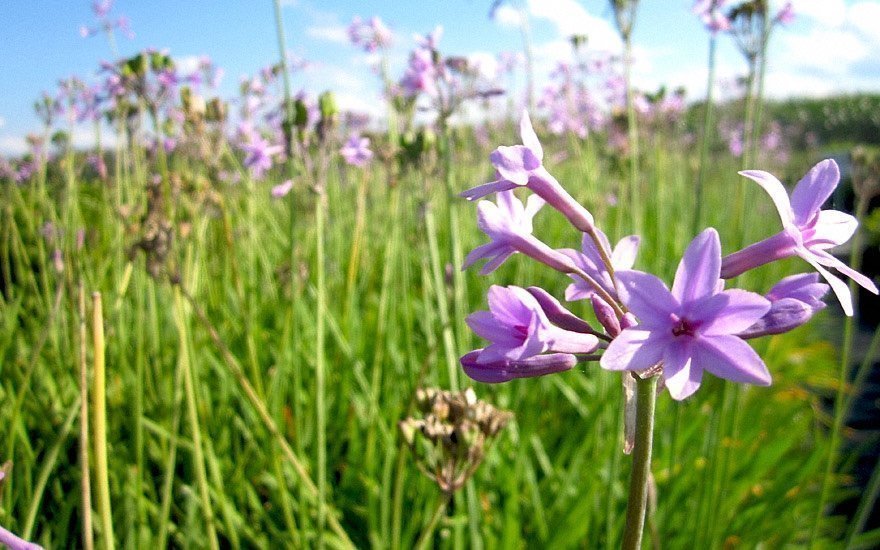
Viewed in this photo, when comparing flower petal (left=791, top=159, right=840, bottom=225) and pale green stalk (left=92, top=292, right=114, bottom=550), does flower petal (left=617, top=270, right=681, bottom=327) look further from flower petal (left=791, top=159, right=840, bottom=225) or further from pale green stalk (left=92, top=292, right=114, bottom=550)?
pale green stalk (left=92, top=292, right=114, bottom=550)

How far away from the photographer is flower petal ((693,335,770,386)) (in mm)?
561

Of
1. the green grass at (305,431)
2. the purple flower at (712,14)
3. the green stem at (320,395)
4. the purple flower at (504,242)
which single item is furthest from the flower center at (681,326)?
the purple flower at (712,14)

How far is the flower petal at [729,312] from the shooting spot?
23.5 inches

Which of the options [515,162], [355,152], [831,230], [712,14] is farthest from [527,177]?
[712,14]

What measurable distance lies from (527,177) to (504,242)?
8 centimetres

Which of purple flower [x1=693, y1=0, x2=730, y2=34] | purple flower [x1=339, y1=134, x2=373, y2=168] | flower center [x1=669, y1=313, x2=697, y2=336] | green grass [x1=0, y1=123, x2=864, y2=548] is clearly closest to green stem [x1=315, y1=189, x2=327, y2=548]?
green grass [x1=0, y1=123, x2=864, y2=548]

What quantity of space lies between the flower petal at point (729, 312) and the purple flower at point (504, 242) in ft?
0.43

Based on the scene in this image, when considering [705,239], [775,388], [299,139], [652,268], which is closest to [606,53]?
[652,268]

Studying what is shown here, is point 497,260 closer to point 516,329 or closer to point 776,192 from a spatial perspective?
point 516,329

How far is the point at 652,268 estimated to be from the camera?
4.06 metres

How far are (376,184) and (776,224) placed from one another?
5.67 m

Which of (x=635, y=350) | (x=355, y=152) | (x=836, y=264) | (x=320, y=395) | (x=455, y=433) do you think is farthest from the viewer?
(x=355, y=152)

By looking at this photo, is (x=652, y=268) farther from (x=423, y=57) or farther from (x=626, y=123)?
(x=423, y=57)

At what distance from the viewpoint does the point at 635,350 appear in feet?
1.91
